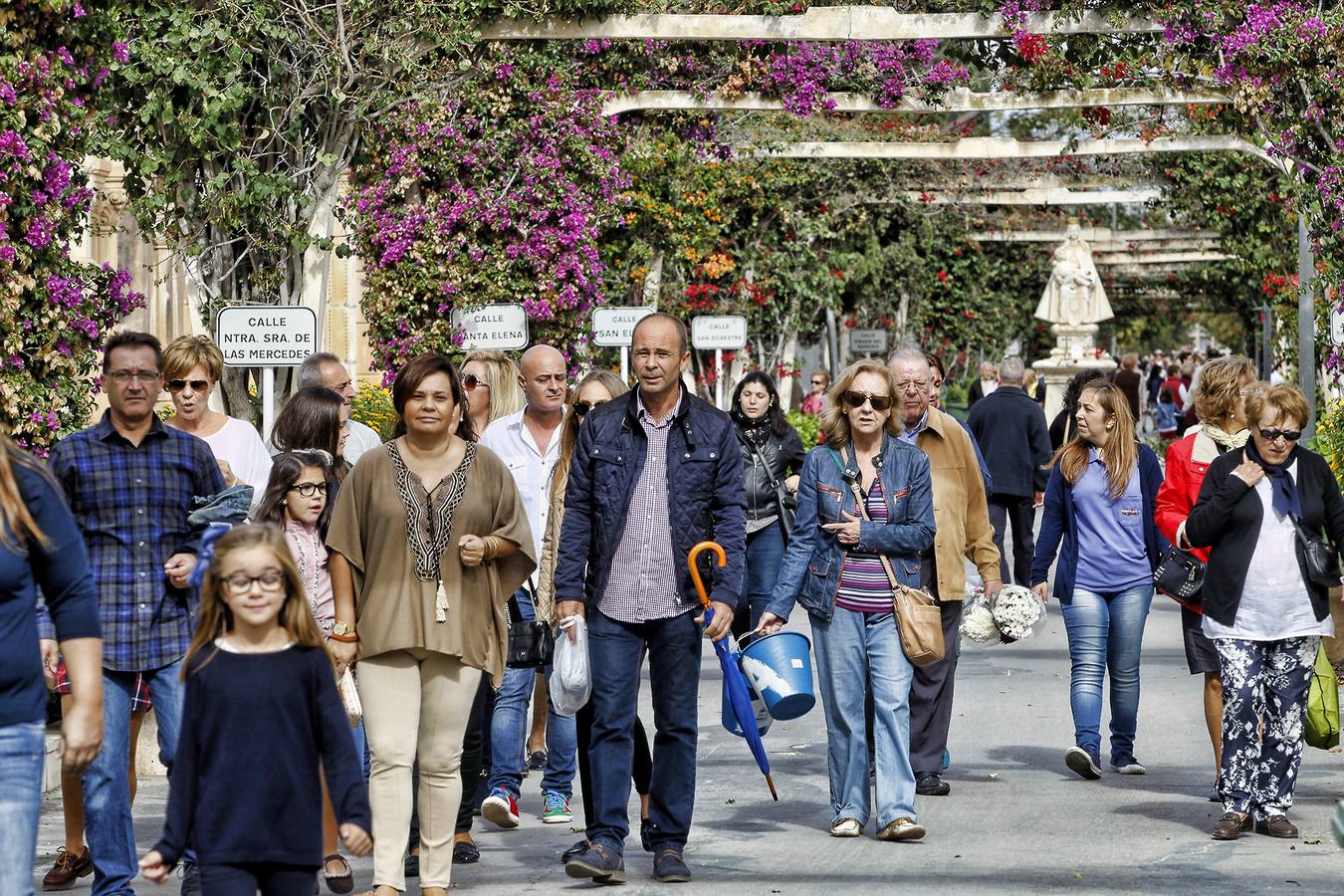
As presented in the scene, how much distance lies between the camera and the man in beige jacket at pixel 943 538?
27.0 ft

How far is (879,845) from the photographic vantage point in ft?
23.9

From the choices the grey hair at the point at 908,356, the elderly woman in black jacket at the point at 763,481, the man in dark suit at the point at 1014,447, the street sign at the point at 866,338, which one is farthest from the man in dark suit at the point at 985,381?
the grey hair at the point at 908,356

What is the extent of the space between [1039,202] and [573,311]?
16.4 m

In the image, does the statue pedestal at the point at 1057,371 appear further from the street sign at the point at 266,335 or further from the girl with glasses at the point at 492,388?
the girl with glasses at the point at 492,388

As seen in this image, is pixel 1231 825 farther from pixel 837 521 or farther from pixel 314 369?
pixel 314 369

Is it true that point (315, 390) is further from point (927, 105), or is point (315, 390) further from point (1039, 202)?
point (1039, 202)

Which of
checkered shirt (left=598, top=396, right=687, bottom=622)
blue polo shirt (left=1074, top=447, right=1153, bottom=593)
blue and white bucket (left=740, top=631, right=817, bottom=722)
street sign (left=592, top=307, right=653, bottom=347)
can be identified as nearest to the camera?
checkered shirt (left=598, top=396, right=687, bottom=622)

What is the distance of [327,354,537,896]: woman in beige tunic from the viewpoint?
6.24 m

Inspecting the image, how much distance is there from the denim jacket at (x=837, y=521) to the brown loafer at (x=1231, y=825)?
1405 millimetres

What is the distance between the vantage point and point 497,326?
55.2 feet

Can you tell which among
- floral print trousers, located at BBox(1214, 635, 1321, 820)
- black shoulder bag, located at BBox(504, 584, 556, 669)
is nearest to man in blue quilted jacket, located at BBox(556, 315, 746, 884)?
black shoulder bag, located at BBox(504, 584, 556, 669)

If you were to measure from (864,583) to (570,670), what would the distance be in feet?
4.41

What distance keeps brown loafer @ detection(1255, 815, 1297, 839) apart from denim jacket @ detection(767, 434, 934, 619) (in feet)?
5.05

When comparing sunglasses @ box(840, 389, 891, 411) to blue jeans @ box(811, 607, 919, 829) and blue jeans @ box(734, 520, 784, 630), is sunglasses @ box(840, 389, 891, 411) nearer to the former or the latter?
blue jeans @ box(811, 607, 919, 829)
